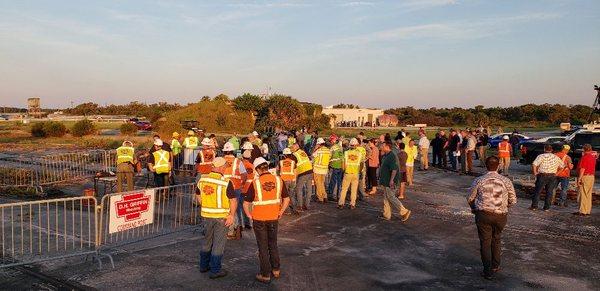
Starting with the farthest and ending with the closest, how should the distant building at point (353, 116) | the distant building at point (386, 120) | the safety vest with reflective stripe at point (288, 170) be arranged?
1. the distant building at point (386, 120)
2. the distant building at point (353, 116)
3. the safety vest with reflective stripe at point (288, 170)

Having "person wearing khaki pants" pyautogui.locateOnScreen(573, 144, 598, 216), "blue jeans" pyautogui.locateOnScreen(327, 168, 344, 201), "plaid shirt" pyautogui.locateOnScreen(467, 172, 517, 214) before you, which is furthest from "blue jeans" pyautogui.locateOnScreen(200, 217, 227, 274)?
"person wearing khaki pants" pyautogui.locateOnScreen(573, 144, 598, 216)

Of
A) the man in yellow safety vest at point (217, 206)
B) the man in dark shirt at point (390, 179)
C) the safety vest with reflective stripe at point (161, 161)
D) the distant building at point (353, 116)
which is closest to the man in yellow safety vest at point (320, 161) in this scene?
the man in dark shirt at point (390, 179)

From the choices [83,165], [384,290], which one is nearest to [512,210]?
[384,290]

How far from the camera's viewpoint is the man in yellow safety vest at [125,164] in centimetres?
1227

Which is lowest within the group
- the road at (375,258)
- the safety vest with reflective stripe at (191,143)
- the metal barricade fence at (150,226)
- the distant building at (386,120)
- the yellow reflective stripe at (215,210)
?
the road at (375,258)

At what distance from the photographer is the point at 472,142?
1802 centimetres

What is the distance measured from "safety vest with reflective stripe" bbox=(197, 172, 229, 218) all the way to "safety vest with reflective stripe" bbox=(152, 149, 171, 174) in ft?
19.8

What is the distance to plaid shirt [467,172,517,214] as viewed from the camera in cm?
675

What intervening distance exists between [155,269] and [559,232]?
830cm

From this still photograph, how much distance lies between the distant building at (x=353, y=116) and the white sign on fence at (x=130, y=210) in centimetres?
5529

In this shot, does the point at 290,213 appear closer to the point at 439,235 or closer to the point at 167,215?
the point at 167,215

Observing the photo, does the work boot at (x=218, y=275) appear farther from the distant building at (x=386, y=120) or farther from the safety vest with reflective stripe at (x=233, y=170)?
the distant building at (x=386, y=120)

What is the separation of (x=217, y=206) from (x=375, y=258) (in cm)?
302

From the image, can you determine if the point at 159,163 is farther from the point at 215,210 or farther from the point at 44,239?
the point at 215,210
